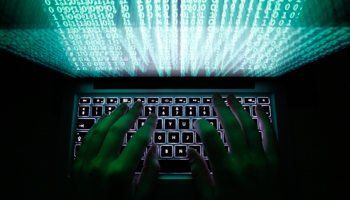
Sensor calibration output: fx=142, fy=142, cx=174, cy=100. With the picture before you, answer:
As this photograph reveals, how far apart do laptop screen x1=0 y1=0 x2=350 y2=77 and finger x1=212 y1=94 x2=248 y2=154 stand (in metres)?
0.17

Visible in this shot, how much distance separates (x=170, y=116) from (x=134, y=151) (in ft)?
0.69

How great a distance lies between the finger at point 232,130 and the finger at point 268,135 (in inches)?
4.6

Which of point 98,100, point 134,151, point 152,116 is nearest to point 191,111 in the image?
point 152,116

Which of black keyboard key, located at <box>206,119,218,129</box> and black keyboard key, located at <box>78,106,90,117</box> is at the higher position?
black keyboard key, located at <box>78,106,90,117</box>

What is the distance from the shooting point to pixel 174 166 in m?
0.57

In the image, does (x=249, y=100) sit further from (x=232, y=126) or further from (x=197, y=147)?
(x=197, y=147)

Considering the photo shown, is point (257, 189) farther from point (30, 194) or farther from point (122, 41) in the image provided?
point (30, 194)

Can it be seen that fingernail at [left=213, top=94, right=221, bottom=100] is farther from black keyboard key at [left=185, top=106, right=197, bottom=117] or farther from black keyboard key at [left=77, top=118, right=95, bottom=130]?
black keyboard key at [left=77, top=118, right=95, bottom=130]

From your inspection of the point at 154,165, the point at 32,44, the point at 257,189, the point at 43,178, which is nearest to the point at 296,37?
the point at 257,189

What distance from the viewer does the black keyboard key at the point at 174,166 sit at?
562 millimetres

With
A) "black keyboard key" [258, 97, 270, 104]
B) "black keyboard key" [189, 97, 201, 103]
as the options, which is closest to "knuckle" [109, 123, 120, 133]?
"black keyboard key" [189, 97, 201, 103]

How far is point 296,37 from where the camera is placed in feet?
1.58

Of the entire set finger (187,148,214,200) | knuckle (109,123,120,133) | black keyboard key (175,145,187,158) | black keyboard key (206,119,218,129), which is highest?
black keyboard key (206,119,218,129)

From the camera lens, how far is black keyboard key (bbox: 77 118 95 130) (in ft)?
1.97
